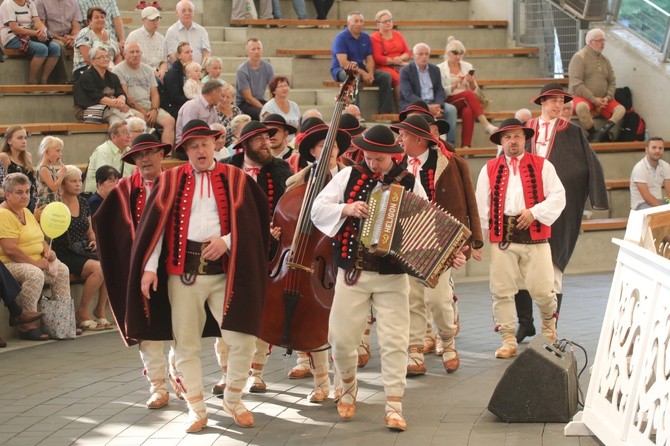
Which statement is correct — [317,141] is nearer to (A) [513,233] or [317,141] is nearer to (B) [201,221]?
(B) [201,221]

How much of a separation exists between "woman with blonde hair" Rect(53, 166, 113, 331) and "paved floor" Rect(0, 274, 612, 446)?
0.58 m

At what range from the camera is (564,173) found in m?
10.9

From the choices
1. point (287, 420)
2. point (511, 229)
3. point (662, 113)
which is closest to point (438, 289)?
point (511, 229)

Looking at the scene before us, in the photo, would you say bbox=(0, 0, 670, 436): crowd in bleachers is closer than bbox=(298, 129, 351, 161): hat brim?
No

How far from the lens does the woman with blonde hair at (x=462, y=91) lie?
16.3 m

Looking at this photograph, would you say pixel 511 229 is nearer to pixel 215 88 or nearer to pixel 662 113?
pixel 215 88

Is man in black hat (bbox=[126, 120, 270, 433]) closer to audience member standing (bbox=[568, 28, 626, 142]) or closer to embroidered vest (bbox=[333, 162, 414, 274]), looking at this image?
embroidered vest (bbox=[333, 162, 414, 274])

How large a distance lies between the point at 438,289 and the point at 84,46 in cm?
654

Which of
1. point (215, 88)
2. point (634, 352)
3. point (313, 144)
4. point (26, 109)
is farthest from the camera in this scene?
point (26, 109)

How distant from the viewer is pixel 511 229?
32.1 ft

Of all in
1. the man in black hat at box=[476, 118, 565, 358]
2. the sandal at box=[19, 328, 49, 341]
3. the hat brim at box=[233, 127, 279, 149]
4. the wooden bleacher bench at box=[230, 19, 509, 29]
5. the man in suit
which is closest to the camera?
the hat brim at box=[233, 127, 279, 149]

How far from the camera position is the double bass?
8.30m

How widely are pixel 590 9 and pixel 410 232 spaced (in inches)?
442

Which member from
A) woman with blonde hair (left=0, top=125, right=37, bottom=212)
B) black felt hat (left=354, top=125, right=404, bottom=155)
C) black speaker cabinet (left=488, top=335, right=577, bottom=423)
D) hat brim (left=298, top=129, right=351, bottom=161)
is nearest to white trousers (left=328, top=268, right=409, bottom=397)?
black speaker cabinet (left=488, top=335, right=577, bottom=423)
